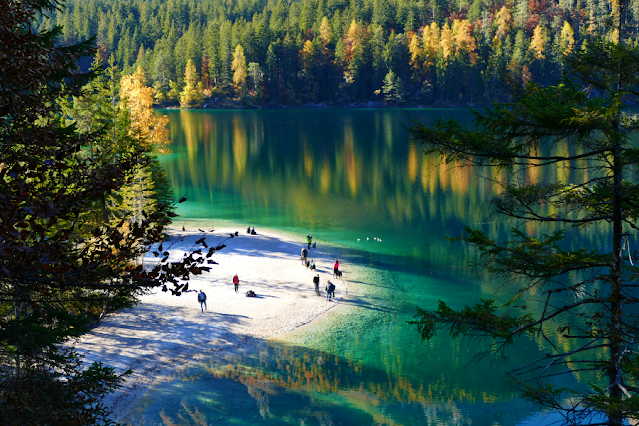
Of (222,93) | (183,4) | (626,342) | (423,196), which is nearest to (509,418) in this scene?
(626,342)

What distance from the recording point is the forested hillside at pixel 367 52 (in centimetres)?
13288

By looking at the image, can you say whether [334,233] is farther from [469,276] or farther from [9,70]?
[9,70]

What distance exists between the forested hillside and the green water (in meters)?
59.4

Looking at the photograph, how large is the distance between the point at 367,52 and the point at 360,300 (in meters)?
120

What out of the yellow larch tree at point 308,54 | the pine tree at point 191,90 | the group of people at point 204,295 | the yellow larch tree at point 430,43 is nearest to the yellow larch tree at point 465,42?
the yellow larch tree at point 430,43

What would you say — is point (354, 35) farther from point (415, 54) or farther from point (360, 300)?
point (360, 300)

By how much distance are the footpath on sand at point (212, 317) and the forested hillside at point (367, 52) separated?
344ft

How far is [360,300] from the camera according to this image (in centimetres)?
2891

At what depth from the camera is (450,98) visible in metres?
134

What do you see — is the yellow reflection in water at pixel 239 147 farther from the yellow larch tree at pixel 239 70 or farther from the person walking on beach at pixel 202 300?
the person walking on beach at pixel 202 300

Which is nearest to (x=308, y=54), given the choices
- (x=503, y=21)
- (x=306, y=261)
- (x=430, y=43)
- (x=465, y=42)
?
(x=430, y=43)

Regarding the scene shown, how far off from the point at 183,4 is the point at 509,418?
639 ft

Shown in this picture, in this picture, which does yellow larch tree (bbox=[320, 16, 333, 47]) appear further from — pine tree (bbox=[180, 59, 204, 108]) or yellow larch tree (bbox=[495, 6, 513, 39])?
yellow larch tree (bbox=[495, 6, 513, 39])

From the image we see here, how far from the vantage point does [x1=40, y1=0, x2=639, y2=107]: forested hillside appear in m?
133
